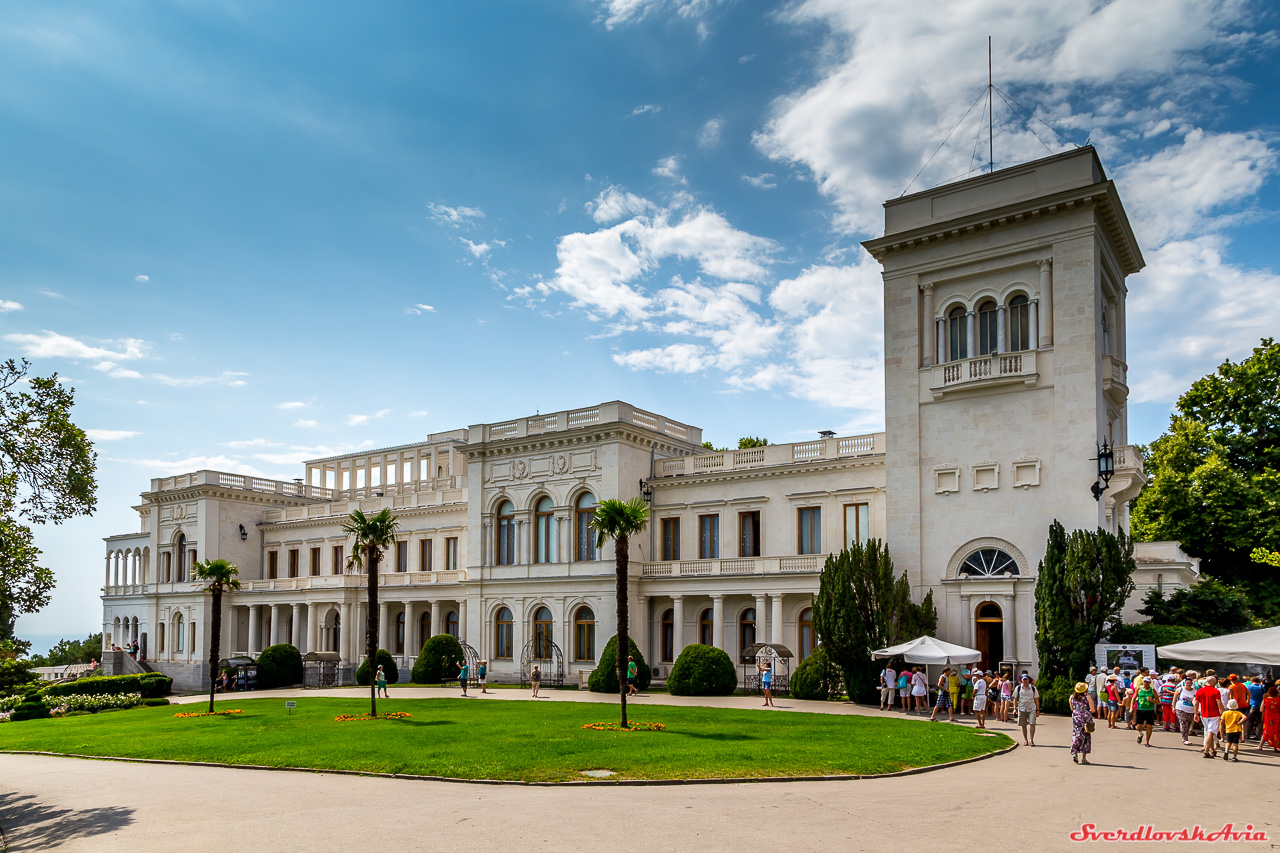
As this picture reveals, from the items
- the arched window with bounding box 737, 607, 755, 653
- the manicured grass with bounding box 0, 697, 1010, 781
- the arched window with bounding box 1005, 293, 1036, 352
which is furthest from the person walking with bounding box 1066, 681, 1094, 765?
the arched window with bounding box 737, 607, 755, 653

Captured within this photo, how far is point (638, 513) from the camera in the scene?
32.9 meters

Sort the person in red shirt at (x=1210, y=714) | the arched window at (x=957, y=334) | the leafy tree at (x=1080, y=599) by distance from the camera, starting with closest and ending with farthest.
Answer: the person in red shirt at (x=1210, y=714)
the leafy tree at (x=1080, y=599)
the arched window at (x=957, y=334)

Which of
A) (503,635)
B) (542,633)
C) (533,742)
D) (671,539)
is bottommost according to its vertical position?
(503,635)


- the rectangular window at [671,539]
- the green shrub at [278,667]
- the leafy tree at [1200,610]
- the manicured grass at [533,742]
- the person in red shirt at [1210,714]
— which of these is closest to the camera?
the manicured grass at [533,742]

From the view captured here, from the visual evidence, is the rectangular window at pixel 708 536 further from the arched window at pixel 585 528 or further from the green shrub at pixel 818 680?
the green shrub at pixel 818 680

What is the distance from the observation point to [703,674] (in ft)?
128

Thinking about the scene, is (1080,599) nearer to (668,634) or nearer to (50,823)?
(668,634)

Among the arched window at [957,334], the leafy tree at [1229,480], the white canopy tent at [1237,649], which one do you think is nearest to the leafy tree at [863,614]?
the arched window at [957,334]

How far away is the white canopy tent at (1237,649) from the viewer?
23203 mm

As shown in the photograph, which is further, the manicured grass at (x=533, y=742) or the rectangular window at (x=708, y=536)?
the rectangular window at (x=708, y=536)

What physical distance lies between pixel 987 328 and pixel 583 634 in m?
24.2

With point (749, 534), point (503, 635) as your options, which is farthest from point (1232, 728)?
point (503, 635)

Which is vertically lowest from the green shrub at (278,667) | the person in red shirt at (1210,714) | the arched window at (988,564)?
the green shrub at (278,667)

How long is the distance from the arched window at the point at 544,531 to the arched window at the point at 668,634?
6.92 meters
